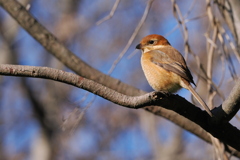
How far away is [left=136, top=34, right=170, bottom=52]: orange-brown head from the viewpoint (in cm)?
463

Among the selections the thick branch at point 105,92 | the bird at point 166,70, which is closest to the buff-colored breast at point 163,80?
the bird at point 166,70

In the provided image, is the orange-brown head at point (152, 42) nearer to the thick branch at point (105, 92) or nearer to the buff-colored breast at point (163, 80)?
the buff-colored breast at point (163, 80)

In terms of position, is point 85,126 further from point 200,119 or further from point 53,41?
point 200,119

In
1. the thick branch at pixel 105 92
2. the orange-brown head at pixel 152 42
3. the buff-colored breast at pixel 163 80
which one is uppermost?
the orange-brown head at pixel 152 42

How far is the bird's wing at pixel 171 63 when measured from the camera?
3.82m

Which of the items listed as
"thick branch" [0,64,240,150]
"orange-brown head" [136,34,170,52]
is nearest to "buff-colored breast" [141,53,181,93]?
"orange-brown head" [136,34,170,52]

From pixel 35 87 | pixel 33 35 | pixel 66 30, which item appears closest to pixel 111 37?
pixel 66 30

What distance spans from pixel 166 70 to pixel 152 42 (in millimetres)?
783

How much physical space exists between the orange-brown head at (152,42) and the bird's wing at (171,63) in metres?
0.25

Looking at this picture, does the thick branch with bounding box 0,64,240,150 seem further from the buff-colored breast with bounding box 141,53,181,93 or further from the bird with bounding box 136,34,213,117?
the buff-colored breast with bounding box 141,53,181,93

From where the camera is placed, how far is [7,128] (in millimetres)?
10305

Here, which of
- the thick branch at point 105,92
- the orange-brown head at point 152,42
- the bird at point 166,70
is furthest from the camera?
the orange-brown head at point 152,42

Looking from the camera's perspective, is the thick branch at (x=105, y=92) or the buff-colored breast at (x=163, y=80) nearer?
the thick branch at (x=105, y=92)

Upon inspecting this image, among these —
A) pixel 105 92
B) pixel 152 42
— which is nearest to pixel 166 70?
pixel 152 42
